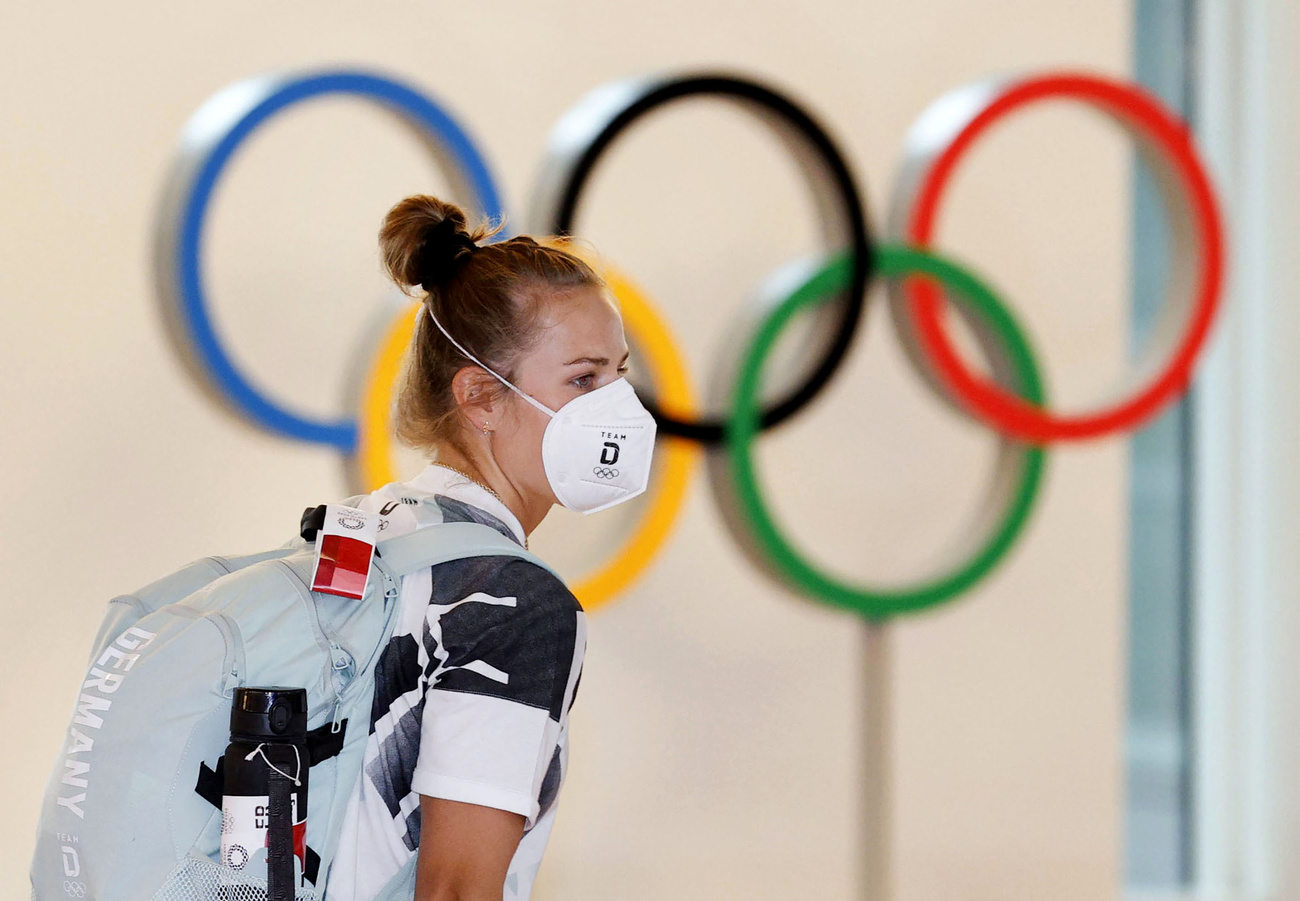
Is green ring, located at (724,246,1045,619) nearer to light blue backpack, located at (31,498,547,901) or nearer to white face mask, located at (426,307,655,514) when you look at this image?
white face mask, located at (426,307,655,514)

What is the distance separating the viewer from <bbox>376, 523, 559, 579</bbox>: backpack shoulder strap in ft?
3.90

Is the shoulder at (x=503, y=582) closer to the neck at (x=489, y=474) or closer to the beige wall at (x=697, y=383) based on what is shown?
the neck at (x=489, y=474)

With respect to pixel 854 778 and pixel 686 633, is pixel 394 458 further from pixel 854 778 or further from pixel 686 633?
pixel 854 778

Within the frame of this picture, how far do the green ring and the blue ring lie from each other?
0.59 metres

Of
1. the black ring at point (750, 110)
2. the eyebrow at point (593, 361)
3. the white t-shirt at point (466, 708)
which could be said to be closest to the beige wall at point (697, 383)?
the black ring at point (750, 110)

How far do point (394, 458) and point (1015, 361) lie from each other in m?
1.27

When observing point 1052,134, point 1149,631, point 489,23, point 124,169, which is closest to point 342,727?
point 124,169

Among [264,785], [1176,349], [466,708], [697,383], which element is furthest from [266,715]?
[1176,349]

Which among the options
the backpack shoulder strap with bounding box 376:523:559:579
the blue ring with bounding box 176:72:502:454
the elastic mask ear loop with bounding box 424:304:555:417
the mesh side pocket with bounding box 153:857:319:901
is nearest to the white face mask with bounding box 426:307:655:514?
the elastic mask ear loop with bounding box 424:304:555:417

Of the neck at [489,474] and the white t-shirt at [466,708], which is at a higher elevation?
the neck at [489,474]

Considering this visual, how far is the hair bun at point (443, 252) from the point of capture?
140cm

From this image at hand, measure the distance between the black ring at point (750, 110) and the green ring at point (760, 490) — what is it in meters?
0.05

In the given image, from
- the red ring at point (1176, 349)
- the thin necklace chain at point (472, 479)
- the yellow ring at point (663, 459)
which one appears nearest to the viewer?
the thin necklace chain at point (472, 479)

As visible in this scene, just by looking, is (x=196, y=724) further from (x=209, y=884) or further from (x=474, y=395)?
(x=474, y=395)
